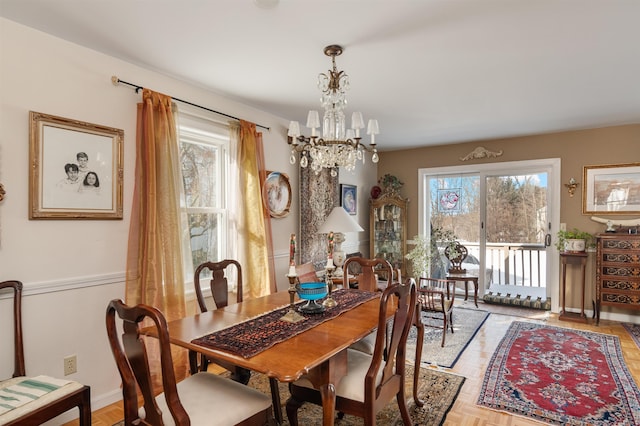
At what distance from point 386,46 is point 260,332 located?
1987 mm

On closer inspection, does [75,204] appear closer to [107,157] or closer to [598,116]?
[107,157]

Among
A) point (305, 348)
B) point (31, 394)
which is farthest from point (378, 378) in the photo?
point (31, 394)

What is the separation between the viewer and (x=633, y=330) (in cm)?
416

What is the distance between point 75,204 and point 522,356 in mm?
3971

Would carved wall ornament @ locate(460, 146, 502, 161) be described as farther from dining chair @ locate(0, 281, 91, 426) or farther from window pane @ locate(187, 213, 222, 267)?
dining chair @ locate(0, 281, 91, 426)

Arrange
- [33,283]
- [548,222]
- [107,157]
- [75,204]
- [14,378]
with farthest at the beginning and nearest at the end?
[548,222] < [107,157] < [75,204] < [33,283] < [14,378]

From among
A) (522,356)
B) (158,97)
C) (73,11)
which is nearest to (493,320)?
(522,356)

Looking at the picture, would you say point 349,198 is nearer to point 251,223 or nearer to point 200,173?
point 251,223

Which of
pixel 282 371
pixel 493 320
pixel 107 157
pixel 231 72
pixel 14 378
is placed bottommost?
pixel 493 320

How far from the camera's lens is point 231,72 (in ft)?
9.32

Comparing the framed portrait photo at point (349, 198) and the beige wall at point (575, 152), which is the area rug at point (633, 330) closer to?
the beige wall at point (575, 152)

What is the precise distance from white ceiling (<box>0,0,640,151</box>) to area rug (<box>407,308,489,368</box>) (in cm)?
249

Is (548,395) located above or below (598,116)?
below

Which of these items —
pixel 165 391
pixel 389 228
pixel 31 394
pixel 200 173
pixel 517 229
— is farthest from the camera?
pixel 389 228
